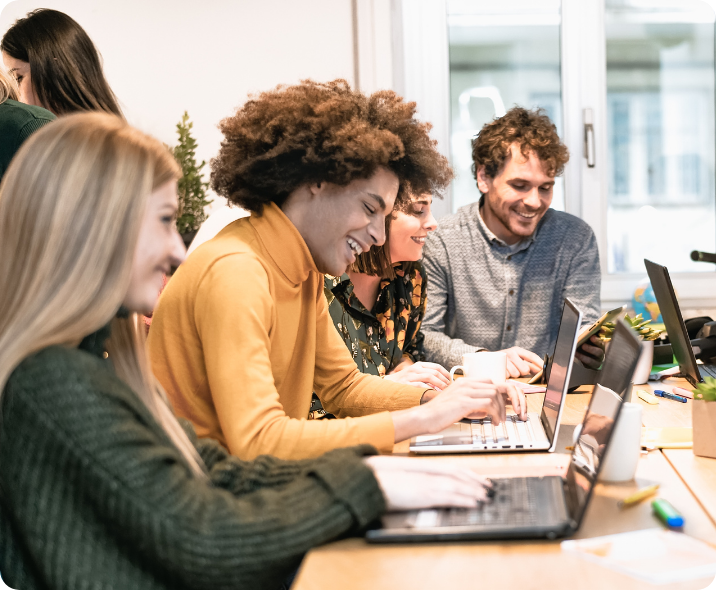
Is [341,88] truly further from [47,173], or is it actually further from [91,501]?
[91,501]

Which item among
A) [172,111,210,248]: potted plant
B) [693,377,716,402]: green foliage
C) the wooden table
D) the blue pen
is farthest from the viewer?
[172,111,210,248]: potted plant

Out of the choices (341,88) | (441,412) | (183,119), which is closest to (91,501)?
(441,412)

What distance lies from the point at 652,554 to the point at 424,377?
0.89 meters

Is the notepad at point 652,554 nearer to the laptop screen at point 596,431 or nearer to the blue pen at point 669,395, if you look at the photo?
the laptop screen at point 596,431

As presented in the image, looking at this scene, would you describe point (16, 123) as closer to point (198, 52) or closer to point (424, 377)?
point (424, 377)

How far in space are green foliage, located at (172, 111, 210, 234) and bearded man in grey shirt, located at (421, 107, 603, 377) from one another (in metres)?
0.87

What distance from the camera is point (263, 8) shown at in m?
3.02

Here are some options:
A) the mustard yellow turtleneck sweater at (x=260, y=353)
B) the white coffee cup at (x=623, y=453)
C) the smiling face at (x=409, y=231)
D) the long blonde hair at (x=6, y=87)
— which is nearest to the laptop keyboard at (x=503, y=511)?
the white coffee cup at (x=623, y=453)

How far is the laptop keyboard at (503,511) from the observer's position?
2.85ft

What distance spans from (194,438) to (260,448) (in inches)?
3.8

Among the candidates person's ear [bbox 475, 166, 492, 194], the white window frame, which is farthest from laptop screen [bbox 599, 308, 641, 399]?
the white window frame

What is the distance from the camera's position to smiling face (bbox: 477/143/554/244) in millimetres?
2523

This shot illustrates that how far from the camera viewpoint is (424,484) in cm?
92

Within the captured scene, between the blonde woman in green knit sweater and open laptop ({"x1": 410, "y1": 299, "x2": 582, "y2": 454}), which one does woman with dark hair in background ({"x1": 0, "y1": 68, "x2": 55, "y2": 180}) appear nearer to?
the blonde woman in green knit sweater
